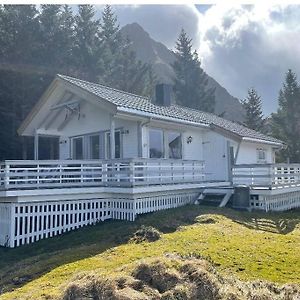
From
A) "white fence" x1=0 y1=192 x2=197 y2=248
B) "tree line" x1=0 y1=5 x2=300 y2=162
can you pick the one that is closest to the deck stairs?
"white fence" x1=0 y1=192 x2=197 y2=248

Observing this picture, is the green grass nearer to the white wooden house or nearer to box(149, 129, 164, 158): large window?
the white wooden house

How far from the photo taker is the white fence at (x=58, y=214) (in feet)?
38.4

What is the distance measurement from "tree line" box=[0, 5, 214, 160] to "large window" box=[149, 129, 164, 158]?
1584cm

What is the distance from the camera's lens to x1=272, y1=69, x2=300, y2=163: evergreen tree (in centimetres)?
4023

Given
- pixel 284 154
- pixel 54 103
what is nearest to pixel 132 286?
pixel 54 103

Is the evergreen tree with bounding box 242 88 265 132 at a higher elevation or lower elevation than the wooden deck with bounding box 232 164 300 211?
higher

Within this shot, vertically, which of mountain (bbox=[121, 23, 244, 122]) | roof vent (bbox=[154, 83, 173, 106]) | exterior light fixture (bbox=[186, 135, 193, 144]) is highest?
mountain (bbox=[121, 23, 244, 122])

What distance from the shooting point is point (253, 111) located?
4784cm

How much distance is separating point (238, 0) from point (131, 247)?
5960 millimetres

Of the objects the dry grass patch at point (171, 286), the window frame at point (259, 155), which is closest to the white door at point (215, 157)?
the window frame at point (259, 155)

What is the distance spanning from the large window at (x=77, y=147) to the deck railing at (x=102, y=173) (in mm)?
3725

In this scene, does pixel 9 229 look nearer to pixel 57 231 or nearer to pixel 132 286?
pixel 57 231

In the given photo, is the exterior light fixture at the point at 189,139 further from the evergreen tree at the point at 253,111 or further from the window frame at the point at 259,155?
the evergreen tree at the point at 253,111

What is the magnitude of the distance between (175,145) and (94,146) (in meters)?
3.70
